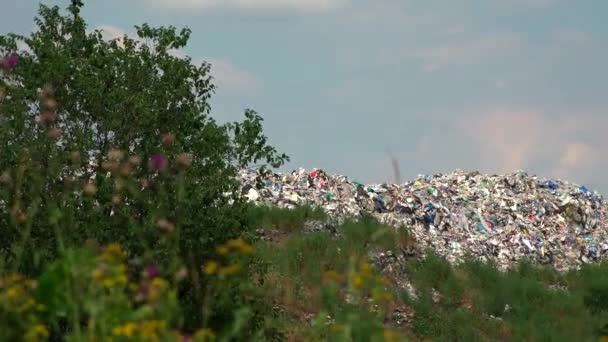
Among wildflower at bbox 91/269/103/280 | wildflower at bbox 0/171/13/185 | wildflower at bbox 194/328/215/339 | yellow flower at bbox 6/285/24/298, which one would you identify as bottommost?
wildflower at bbox 194/328/215/339

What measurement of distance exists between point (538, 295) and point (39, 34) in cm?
982

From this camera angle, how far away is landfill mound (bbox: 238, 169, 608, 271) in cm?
1945

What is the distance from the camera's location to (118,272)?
14.5 ft

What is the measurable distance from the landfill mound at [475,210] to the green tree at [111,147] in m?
8.43

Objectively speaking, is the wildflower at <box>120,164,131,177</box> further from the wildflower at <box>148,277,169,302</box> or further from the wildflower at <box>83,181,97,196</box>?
the wildflower at <box>148,277,169,302</box>

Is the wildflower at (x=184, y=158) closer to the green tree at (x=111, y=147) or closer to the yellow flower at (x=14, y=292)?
the green tree at (x=111, y=147)

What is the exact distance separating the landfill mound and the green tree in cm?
843

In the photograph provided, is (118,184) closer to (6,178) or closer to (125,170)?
(6,178)

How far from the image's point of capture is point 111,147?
948 cm

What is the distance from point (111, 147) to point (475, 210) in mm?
13375

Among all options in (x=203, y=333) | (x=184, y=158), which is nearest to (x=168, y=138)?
Answer: (x=184, y=158)

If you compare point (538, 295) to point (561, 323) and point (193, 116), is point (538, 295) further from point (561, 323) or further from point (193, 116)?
point (193, 116)

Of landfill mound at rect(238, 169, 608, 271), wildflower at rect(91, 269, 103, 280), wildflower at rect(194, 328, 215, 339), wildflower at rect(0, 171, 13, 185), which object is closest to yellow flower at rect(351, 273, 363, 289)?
wildflower at rect(194, 328, 215, 339)

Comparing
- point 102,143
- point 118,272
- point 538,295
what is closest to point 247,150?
point 102,143
